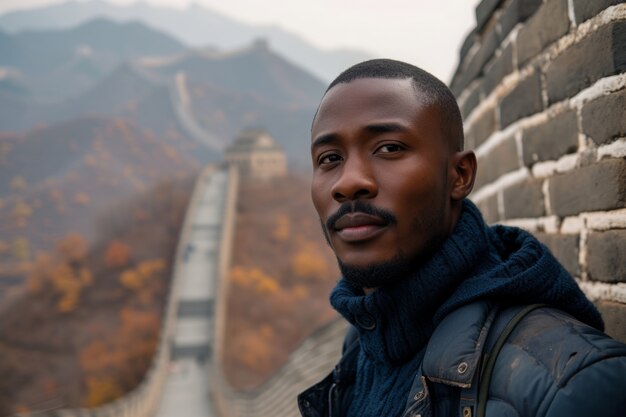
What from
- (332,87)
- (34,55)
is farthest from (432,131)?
(34,55)

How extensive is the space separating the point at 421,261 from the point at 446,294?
12 centimetres

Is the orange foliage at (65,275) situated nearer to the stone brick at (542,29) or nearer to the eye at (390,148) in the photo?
the stone brick at (542,29)

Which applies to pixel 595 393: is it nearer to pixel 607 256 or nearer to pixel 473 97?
pixel 607 256

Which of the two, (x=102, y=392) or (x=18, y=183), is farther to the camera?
(x=18, y=183)

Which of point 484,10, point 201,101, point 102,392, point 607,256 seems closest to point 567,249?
point 607,256

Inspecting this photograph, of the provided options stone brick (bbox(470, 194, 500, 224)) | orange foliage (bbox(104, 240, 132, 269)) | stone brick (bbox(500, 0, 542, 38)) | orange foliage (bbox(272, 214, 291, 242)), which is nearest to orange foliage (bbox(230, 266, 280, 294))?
orange foliage (bbox(272, 214, 291, 242))

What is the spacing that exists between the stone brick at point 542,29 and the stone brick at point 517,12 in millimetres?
50

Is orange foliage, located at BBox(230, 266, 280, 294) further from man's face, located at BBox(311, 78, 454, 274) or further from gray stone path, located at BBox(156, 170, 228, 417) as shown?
man's face, located at BBox(311, 78, 454, 274)

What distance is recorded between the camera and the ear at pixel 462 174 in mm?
1771

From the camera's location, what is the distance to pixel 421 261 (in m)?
1.70

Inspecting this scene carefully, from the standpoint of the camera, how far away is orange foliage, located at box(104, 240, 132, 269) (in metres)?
44.7

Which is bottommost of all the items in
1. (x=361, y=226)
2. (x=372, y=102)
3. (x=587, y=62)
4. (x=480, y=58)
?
(x=361, y=226)

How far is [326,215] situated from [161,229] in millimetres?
48087

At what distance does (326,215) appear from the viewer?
1796 millimetres
